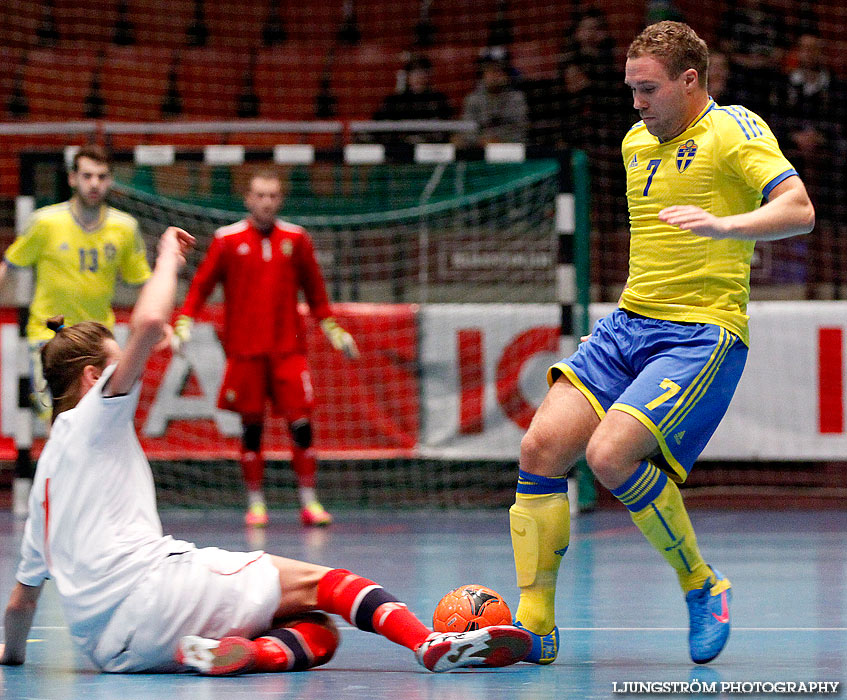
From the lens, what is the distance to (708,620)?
365cm

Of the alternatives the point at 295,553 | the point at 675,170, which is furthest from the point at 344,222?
the point at 675,170

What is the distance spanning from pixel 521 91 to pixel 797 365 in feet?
11.7

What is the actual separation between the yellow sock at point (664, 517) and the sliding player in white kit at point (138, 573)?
0.49 metres

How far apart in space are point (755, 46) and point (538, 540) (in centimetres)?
815

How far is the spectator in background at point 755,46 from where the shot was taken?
991cm

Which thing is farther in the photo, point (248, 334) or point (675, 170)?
point (248, 334)

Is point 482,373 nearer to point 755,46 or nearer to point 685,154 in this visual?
point 755,46

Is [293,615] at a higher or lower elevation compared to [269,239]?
lower

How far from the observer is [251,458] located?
7742 mm

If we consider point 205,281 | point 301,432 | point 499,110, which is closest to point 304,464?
point 301,432

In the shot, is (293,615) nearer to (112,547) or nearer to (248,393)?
(112,547)

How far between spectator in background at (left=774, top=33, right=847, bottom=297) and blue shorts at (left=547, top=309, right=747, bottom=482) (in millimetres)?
6256

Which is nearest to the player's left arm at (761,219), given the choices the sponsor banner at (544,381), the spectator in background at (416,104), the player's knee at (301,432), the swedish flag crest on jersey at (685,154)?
the swedish flag crest on jersey at (685,154)

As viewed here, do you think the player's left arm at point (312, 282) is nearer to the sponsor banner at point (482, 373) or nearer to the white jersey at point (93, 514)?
the sponsor banner at point (482, 373)
